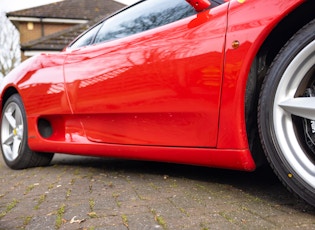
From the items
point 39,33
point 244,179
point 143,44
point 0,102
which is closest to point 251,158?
point 244,179

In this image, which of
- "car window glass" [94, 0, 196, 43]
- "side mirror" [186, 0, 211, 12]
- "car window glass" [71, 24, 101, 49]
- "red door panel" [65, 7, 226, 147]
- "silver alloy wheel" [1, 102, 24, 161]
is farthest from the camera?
"silver alloy wheel" [1, 102, 24, 161]

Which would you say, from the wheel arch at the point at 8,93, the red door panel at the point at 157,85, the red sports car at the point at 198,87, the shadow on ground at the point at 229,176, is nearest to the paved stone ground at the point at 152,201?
the shadow on ground at the point at 229,176

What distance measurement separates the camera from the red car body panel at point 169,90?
5.71ft

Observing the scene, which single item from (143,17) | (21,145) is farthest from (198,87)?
(21,145)

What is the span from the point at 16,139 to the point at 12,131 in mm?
133

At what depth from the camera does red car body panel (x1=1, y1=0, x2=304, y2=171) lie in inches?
68.6

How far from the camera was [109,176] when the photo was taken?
8.91 ft

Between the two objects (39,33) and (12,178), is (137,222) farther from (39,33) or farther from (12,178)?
(39,33)

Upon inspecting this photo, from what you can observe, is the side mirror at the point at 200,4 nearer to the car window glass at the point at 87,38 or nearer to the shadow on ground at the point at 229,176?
the shadow on ground at the point at 229,176

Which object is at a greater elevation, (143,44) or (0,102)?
(143,44)

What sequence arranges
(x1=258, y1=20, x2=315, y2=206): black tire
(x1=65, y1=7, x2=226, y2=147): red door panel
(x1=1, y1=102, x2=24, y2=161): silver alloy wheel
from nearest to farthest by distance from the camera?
1. (x1=258, y1=20, x2=315, y2=206): black tire
2. (x1=65, y1=7, x2=226, y2=147): red door panel
3. (x1=1, y1=102, x2=24, y2=161): silver alloy wheel

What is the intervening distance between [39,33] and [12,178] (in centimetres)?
1674

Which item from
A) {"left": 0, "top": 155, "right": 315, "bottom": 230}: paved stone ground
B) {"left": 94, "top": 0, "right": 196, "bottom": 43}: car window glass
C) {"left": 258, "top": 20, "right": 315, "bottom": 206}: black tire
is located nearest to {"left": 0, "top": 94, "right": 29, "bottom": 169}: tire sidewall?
{"left": 0, "top": 155, "right": 315, "bottom": 230}: paved stone ground

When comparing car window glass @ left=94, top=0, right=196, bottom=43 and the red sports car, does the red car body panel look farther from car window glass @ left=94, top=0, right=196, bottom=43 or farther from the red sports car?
car window glass @ left=94, top=0, right=196, bottom=43
